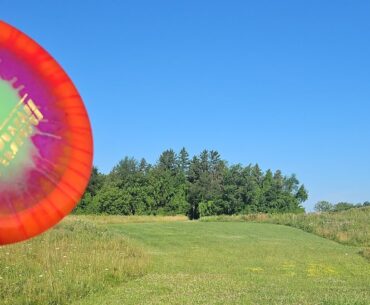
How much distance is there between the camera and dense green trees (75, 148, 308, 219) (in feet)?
251

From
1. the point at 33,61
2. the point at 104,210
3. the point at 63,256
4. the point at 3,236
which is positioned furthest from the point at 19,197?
the point at 104,210

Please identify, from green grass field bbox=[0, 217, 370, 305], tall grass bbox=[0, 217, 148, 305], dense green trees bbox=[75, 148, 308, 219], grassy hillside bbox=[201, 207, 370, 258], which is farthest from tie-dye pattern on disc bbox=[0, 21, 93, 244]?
dense green trees bbox=[75, 148, 308, 219]

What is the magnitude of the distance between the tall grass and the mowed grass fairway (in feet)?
1.58

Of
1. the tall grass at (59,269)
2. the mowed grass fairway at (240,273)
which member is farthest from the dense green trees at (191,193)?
the tall grass at (59,269)

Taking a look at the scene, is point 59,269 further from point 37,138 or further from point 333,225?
point 333,225

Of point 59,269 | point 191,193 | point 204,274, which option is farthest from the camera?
point 191,193

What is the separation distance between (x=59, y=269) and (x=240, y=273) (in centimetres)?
506

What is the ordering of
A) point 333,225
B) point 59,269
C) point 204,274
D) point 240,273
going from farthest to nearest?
point 333,225 → point 240,273 → point 204,274 → point 59,269

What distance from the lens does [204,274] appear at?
518 inches

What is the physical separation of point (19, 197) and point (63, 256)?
1054cm

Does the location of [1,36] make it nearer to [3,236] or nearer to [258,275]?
[3,236]

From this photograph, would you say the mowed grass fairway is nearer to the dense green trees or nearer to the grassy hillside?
the grassy hillside

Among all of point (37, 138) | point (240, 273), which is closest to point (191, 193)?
point (240, 273)

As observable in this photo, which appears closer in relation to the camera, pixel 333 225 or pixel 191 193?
pixel 333 225
